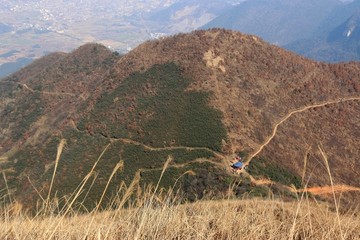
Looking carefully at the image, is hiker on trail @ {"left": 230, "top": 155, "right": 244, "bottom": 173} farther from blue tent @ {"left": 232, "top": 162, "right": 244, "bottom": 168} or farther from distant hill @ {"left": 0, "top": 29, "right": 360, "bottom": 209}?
distant hill @ {"left": 0, "top": 29, "right": 360, "bottom": 209}

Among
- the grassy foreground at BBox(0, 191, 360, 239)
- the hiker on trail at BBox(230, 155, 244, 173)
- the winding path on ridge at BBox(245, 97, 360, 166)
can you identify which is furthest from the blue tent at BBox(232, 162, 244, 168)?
the grassy foreground at BBox(0, 191, 360, 239)

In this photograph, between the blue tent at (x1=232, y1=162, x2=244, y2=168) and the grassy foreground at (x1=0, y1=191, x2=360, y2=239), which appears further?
the blue tent at (x1=232, y1=162, x2=244, y2=168)

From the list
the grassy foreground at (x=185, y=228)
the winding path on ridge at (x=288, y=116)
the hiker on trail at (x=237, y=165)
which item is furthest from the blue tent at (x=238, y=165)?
the grassy foreground at (x=185, y=228)

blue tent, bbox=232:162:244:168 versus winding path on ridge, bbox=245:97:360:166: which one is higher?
winding path on ridge, bbox=245:97:360:166

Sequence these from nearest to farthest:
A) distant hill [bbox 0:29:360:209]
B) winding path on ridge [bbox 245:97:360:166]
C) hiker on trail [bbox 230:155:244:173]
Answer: hiker on trail [bbox 230:155:244:173]
distant hill [bbox 0:29:360:209]
winding path on ridge [bbox 245:97:360:166]

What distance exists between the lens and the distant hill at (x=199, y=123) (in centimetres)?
3186

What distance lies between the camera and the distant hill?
31.9m

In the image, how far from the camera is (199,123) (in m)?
35.8

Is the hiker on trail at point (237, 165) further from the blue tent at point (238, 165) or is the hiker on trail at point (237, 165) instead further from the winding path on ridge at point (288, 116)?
the winding path on ridge at point (288, 116)

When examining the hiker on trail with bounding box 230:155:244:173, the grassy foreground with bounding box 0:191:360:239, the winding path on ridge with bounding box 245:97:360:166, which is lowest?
the hiker on trail with bounding box 230:155:244:173

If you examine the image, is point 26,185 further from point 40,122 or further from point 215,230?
point 215,230

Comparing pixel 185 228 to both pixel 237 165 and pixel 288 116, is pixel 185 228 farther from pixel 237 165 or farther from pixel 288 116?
pixel 288 116

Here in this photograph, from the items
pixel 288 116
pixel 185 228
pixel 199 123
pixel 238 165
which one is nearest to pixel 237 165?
pixel 238 165

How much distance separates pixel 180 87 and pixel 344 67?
1891 centimetres
